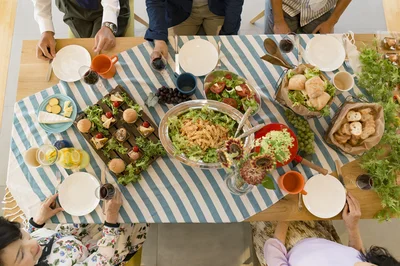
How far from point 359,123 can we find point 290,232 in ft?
2.41

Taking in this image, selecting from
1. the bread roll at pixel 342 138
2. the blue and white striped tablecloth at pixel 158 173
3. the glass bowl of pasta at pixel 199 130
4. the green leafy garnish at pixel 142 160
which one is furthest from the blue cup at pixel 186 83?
the bread roll at pixel 342 138

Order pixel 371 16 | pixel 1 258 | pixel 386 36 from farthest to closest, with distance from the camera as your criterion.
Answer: pixel 371 16, pixel 386 36, pixel 1 258

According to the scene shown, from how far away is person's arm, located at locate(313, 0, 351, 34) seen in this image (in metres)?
2.17

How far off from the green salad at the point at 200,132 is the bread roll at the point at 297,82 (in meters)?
0.31

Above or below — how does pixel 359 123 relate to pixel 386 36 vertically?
below

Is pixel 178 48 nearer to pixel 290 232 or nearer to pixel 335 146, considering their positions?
pixel 335 146

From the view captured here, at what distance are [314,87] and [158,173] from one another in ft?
2.77

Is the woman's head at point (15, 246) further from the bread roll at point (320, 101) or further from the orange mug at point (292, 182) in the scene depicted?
the bread roll at point (320, 101)

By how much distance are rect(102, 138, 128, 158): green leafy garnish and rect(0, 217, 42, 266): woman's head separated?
1.71 feet

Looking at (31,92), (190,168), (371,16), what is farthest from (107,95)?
(371,16)

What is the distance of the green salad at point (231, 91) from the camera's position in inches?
62.8

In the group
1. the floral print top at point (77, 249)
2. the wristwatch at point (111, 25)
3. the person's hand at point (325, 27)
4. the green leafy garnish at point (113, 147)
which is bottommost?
the floral print top at point (77, 249)

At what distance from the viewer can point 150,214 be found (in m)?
1.62

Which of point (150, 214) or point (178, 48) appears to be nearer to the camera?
point (150, 214)
